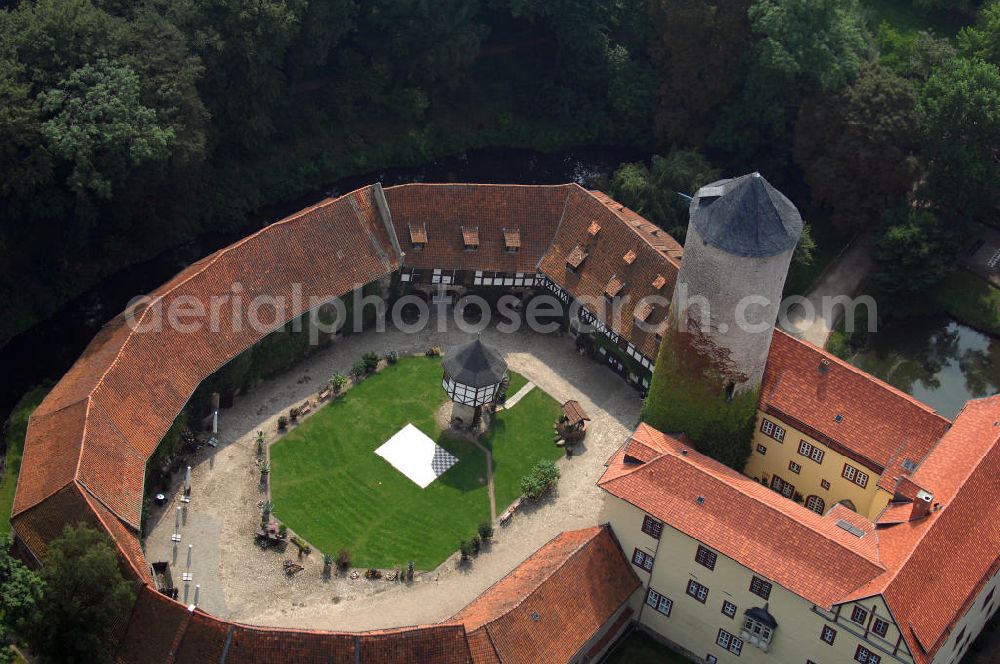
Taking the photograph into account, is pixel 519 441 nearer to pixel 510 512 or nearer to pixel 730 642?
pixel 510 512

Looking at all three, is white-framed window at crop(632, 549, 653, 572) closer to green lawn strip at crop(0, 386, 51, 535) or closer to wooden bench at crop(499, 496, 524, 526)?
wooden bench at crop(499, 496, 524, 526)

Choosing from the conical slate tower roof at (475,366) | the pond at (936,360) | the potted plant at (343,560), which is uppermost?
the conical slate tower roof at (475,366)

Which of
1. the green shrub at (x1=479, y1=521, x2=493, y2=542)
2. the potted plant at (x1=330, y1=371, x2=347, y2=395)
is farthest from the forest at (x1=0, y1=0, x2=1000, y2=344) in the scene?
the green shrub at (x1=479, y1=521, x2=493, y2=542)

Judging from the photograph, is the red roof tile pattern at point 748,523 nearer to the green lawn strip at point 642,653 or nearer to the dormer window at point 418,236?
the green lawn strip at point 642,653

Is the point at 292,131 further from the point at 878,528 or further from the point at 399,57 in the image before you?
the point at 878,528

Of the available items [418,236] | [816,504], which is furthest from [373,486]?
[816,504]

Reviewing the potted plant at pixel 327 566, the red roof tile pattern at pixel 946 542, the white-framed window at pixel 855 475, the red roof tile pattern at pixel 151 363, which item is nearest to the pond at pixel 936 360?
the white-framed window at pixel 855 475

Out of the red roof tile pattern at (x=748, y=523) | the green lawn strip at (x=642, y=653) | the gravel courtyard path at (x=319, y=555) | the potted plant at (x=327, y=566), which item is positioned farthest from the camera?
the potted plant at (x=327, y=566)
